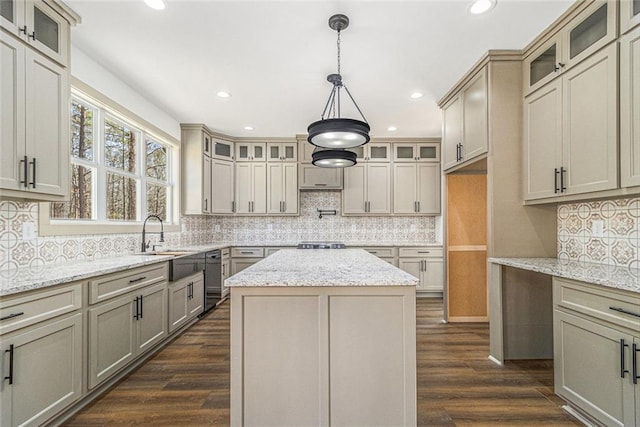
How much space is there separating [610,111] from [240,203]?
4.80m

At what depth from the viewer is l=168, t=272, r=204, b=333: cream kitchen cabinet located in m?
3.25

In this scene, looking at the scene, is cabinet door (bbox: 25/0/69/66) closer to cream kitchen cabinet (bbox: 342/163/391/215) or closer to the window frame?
the window frame

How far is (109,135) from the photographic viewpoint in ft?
10.7

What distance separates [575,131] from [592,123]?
0.14 meters

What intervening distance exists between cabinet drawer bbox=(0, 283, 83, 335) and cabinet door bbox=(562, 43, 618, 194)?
345 centimetres

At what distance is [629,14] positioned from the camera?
6.04ft

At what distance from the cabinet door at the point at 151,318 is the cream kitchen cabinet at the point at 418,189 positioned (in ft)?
12.5

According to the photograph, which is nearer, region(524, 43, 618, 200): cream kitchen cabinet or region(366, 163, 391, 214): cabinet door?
region(524, 43, 618, 200): cream kitchen cabinet

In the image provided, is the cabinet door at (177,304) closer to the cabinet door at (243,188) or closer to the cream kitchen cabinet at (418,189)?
the cabinet door at (243,188)

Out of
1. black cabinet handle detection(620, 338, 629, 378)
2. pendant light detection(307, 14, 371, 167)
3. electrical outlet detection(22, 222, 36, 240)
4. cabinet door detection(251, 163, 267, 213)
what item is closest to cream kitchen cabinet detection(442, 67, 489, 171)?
pendant light detection(307, 14, 371, 167)

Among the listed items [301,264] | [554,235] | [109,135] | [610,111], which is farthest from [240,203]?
[610,111]

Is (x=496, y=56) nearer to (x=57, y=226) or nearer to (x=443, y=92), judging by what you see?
(x=443, y=92)

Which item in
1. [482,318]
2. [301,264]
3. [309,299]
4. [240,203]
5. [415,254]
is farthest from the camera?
[240,203]

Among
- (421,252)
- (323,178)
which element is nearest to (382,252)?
(421,252)
